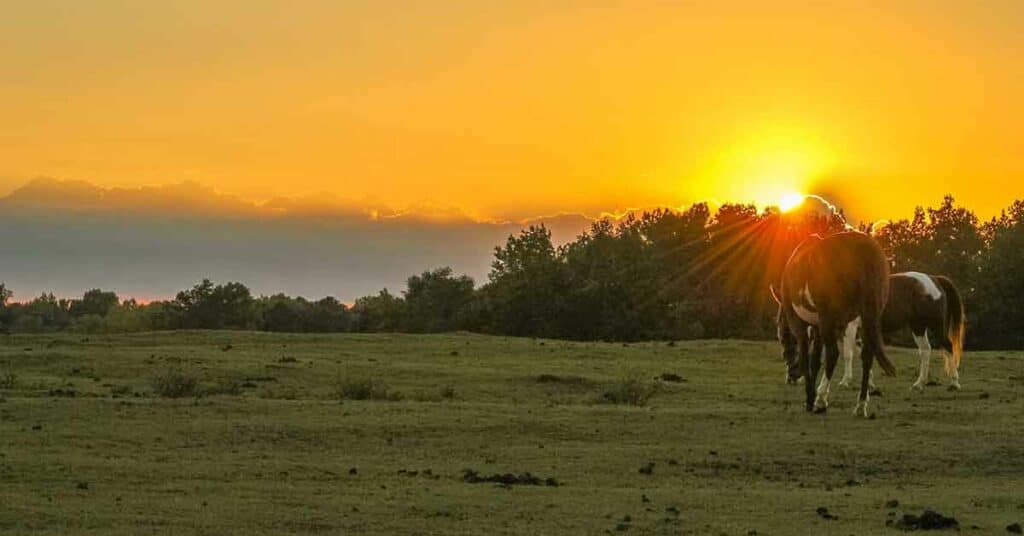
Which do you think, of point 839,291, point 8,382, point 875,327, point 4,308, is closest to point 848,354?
point 875,327

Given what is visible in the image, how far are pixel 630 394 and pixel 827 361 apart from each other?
4280 millimetres

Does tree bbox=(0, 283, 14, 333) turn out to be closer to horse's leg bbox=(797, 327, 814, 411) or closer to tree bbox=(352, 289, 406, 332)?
tree bbox=(352, 289, 406, 332)

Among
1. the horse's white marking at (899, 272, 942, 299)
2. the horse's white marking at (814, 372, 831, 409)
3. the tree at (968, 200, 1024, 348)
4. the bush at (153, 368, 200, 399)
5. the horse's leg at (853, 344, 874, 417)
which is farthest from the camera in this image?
the tree at (968, 200, 1024, 348)

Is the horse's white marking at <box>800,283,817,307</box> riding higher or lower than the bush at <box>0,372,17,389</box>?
higher

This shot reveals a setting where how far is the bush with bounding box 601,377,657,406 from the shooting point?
77.7 ft

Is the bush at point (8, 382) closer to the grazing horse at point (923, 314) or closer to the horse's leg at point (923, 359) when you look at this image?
the grazing horse at point (923, 314)

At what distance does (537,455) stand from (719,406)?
673 centimetres

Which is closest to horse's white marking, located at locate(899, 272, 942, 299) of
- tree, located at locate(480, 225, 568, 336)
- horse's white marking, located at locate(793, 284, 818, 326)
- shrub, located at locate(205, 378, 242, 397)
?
horse's white marking, located at locate(793, 284, 818, 326)

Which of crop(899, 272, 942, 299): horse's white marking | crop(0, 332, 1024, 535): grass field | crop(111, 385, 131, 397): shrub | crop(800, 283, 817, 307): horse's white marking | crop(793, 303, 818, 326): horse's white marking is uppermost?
crop(899, 272, 942, 299): horse's white marking

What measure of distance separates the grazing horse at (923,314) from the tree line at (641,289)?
35110mm

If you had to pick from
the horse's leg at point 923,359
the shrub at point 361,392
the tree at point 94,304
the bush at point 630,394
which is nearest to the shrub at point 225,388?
the shrub at point 361,392

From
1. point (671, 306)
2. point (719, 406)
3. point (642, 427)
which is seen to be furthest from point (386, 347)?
point (671, 306)

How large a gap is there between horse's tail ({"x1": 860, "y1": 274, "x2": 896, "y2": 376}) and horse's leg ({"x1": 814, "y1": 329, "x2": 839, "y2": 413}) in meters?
0.49

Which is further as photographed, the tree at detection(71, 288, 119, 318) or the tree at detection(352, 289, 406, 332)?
the tree at detection(71, 288, 119, 318)
